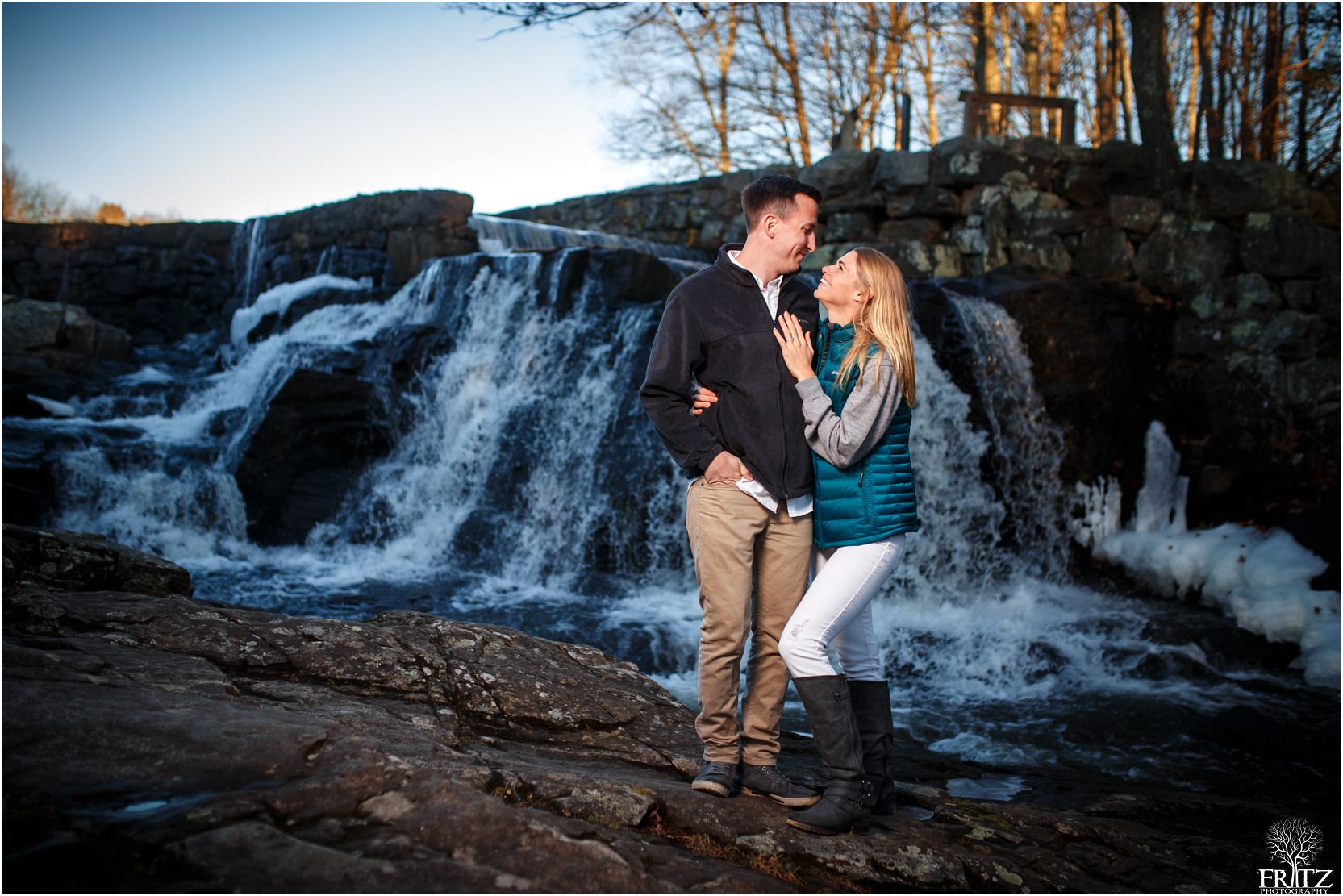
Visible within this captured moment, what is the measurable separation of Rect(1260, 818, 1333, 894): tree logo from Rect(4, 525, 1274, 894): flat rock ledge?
80mm

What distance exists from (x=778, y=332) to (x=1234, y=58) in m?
13.9

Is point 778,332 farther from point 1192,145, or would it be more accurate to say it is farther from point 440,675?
point 1192,145

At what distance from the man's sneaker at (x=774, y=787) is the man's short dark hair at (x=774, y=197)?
1.71 meters

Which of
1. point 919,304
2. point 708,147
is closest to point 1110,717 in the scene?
point 919,304

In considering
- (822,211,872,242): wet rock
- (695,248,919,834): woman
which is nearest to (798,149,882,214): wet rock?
(822,211,872,242): wet rock

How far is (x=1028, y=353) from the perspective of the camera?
33.4 feet

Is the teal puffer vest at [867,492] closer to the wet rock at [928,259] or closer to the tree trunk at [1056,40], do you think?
the wet rock at [928,259]

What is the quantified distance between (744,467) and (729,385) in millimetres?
284

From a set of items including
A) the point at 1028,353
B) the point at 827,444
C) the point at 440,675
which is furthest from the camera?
the point at 1028,353

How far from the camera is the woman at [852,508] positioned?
116 inches

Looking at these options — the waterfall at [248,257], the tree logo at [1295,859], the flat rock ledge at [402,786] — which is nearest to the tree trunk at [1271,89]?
the tree logo at [1295,859]

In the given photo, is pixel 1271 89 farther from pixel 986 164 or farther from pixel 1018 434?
pixel 1018 434

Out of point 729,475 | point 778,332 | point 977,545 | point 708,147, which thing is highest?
point 708,147

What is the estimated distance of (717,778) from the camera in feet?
10.0
